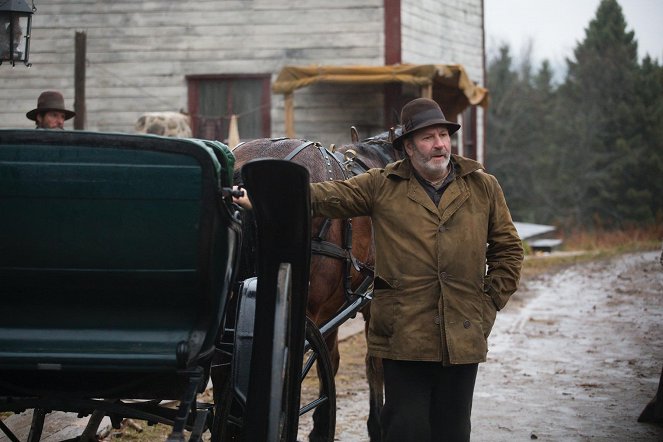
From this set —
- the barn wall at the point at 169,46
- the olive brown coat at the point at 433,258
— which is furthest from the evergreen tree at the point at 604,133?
the olive brown coat at the point at 433,258

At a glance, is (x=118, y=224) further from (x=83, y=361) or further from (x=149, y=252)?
(x=83, y=361)

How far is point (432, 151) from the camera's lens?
435cm

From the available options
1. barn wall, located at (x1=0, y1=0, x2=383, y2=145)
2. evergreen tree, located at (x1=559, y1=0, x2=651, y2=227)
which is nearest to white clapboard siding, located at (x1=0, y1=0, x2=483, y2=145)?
barn wall, located at (x1=0, y1=0, x2=383, y2=145)

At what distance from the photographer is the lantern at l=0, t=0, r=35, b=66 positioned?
687cm

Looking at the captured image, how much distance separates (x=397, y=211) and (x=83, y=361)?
161cm

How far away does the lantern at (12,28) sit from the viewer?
6.87 m


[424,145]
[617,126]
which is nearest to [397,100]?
[424,145]

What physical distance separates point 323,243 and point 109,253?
2.05m

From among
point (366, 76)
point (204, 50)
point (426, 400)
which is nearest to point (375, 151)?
point (426, 400)

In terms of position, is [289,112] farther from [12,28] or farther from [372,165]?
[372,165]

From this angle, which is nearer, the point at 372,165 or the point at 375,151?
the point at 372,165

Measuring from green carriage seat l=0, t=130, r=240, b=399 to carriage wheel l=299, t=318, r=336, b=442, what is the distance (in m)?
1.16

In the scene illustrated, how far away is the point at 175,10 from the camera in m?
15.8

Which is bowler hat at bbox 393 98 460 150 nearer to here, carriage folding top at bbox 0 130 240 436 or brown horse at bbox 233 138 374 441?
brown horse at bbox 233 138 374 441
